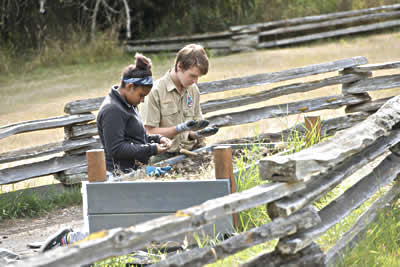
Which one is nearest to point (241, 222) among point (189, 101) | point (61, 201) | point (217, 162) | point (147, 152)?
point (217, 162)

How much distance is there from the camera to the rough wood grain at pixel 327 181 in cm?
260

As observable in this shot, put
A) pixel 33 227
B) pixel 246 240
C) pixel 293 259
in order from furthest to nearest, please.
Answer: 1. pixel 33 227
2. pixel 293 259
3. pixel 246 240

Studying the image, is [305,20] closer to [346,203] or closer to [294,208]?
[346,203]

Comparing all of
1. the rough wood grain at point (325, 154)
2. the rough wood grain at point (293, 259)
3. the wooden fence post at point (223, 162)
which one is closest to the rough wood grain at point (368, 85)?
the rough wood grain at point (325, 154)

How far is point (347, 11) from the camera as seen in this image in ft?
49.4

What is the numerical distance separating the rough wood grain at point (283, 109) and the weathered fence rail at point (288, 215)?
290cm

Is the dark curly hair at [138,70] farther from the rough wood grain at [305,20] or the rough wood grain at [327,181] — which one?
the rough wood grain at [305,20]

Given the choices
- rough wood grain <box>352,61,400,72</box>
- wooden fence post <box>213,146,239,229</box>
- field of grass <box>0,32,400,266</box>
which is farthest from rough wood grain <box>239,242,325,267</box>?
rough wood grain <box>352,61,400,72</box>

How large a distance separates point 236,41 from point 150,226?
12.9 m

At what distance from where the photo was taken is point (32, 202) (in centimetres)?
525

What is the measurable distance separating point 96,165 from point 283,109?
4.22 m

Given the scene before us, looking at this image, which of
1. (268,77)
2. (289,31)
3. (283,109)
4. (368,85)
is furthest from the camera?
(289,31)

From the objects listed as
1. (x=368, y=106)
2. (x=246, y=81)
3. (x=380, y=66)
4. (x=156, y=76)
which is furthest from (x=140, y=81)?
(x=156, y=76)

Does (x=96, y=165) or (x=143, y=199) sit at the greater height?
(x=96, y=165)
